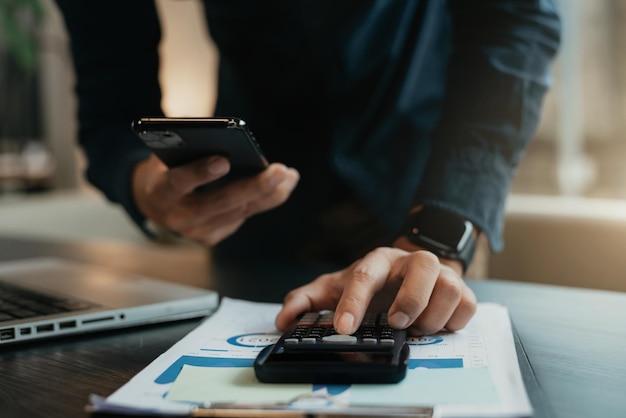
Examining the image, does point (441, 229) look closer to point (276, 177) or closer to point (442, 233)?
point (442, 233)

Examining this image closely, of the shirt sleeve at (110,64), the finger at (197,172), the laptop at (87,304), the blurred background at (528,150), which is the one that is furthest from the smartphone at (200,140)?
the blurred background at (528,150)

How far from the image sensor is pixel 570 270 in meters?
1.46

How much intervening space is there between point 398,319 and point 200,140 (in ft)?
0.81

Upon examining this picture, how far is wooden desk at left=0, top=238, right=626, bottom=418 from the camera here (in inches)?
16.1

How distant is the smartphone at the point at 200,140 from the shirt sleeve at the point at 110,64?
0.35 meters

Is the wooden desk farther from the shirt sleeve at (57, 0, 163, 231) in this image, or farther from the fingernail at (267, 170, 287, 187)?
the shirt sleeve at (57, 0, 163, 231)

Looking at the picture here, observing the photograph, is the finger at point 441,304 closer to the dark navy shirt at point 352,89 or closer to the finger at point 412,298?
the finger at point 412,298

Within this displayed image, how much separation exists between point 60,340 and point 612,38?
2.71m

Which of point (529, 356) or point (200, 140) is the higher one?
point (200, 140)

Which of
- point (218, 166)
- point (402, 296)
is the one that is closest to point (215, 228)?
point (218, 166)

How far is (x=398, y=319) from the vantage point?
493 mm

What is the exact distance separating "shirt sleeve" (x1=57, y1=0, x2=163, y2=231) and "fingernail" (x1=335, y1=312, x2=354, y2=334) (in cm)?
59

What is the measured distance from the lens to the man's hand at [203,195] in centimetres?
70

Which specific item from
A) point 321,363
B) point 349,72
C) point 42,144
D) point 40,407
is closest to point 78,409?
point 40,407
